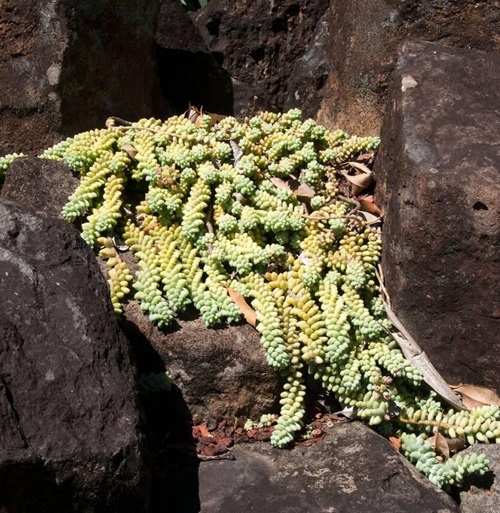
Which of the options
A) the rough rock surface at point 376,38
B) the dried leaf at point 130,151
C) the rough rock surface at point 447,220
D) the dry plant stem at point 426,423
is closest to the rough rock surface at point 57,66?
the dried leaf at point 130,151

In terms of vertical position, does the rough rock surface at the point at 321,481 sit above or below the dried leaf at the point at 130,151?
below

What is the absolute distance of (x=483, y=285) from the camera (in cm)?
352

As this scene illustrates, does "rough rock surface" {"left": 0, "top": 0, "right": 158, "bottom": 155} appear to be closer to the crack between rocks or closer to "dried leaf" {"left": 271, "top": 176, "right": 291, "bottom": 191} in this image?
"dried leaf" {"left": 271, "top": 176, "right": 291, "bottom": 191}

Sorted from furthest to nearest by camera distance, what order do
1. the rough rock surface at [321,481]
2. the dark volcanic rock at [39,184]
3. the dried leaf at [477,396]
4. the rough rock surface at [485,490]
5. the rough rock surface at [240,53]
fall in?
the rough rock surface at [240,53], the dark volcanic rock at [39,184], the dried leaf at [477,396], the rough rock surface at [485,490], the rough rock surface at [321,481]

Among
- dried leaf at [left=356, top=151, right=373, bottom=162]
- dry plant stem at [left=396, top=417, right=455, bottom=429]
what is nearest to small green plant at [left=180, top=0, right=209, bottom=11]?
dried leaf at [left=356, top=151, right=373, bottom=162]

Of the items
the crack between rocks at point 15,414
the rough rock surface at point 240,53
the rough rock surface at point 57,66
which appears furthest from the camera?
the rough rock surface at point 240,53

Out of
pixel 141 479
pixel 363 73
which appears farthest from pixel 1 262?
pixel 363 73

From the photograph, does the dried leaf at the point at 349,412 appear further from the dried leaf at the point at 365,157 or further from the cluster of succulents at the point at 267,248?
the dried leaf at the point at 365,157

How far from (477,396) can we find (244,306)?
1.00 m

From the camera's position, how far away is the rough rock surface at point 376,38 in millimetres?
4324

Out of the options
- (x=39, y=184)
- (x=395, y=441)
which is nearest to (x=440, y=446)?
(x=395, y=441)

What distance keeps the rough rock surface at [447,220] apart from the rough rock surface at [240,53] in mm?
1574

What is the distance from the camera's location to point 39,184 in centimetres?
387

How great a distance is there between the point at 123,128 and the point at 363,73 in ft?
4.23
